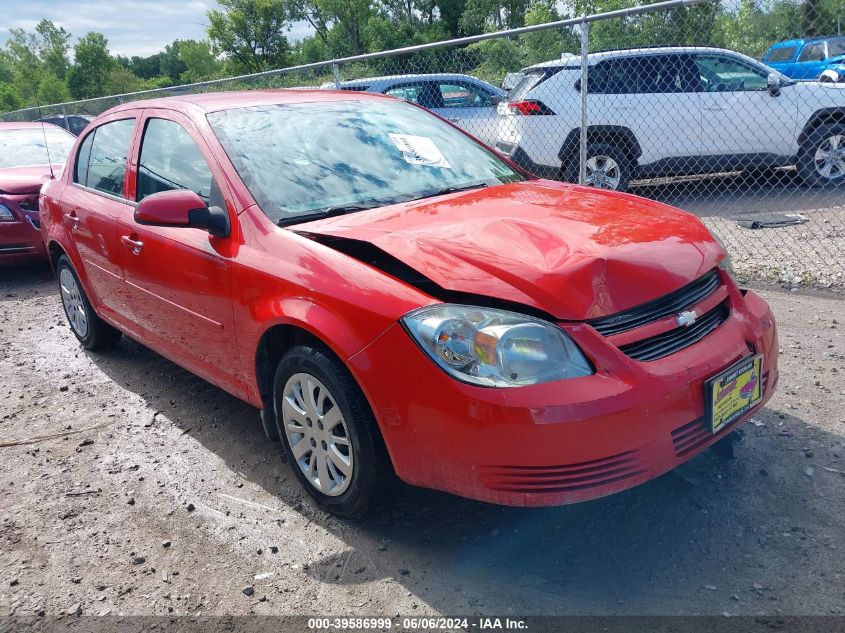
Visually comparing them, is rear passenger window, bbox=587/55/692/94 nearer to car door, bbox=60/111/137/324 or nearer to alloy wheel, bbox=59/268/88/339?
car door, bbox=60/111/137/324

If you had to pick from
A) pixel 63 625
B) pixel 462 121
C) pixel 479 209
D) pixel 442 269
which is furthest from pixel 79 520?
pixel 462 121

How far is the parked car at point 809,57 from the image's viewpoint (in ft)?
50.4

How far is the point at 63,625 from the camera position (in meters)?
2.51

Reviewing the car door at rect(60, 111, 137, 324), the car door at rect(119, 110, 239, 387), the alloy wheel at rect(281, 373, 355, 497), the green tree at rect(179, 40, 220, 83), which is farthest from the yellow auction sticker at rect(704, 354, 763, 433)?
the green tree at rect(179, 40, 220, 83)

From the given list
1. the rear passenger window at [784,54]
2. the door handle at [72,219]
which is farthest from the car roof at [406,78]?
the rear passenger window at [784,54]

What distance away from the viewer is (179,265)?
3.46 m

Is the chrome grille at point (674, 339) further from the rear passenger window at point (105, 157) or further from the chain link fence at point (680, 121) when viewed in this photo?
the chain link fence at point (680, 121)

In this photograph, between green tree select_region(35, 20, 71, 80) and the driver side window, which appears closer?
the driver side window

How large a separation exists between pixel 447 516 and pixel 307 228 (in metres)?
1.29

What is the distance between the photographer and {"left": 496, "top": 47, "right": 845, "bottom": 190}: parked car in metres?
8.16

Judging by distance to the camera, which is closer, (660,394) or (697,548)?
(660,394)

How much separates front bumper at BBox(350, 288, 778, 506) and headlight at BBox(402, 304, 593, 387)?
4 cm

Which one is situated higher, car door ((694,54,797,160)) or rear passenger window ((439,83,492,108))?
rear passenger window ((439,83,492,108))

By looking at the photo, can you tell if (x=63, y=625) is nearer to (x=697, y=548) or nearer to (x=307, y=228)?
(x=307, y=228)
